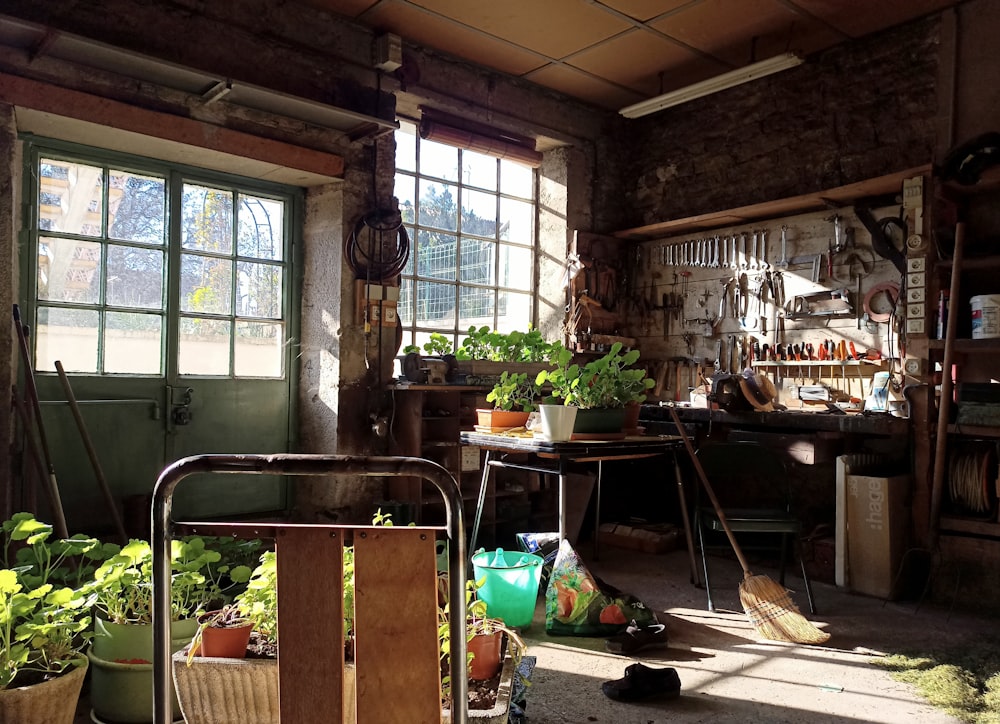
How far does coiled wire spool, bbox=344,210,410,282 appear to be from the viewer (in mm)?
4523

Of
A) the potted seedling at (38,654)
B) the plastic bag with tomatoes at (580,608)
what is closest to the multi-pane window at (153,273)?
the potted seedling at (38,654)

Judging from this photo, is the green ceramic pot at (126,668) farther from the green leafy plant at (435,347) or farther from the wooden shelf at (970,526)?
the wooden shelf at (970,526)

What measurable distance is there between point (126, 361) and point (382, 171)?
1.89 m

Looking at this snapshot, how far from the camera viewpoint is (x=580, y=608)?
10.7 feet

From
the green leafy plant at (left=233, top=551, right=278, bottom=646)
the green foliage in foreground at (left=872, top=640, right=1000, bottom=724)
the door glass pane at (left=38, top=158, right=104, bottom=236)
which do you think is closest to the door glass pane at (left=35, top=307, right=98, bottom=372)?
the door glass pane at (left=38, top=158, right=104, bottom=236)

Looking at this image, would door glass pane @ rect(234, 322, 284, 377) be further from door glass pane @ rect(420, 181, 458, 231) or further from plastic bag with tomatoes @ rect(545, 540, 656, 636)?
plastic bag with tomatoes @ rect(545, 540, 656, 636)

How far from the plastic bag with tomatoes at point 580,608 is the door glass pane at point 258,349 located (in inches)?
89.5

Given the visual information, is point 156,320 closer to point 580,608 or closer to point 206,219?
point 206,219

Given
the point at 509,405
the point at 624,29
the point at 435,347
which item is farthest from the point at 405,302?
the point at 624,29

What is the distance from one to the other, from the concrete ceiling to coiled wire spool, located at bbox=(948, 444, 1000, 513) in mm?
2554

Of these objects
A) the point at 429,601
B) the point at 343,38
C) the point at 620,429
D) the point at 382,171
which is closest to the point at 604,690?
the point at 620,429

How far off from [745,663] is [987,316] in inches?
86.8

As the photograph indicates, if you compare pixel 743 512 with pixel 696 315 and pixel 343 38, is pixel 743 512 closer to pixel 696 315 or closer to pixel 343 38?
pixel 696 315

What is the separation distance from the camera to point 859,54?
4805 millimetres
